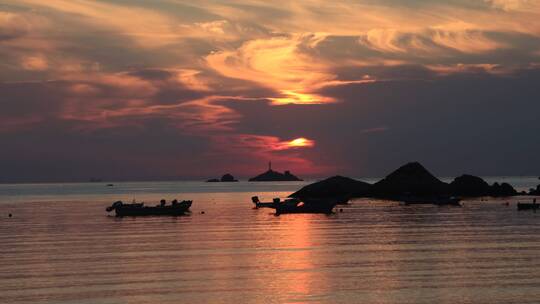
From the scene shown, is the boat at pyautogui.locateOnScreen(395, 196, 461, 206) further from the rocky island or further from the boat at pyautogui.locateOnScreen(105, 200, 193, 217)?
the boat at pyautogui.locateOnScreen(105, 200, 193, 217)

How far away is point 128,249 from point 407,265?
83.2 feet

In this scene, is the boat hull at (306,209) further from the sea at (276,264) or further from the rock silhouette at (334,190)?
the rock silhouette at (334,190)

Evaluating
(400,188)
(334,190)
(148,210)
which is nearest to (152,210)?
(148,210)

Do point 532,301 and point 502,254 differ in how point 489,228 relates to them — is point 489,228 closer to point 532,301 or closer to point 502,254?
point 502,254

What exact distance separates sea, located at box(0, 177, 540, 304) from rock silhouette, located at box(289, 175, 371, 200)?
292 feet

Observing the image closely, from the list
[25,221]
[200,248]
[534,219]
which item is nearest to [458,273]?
[200,248]

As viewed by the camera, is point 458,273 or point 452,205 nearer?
point 458,273

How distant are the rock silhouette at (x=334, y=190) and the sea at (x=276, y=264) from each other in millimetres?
88959

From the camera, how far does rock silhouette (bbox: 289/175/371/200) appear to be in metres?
182

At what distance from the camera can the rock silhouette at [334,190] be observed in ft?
599

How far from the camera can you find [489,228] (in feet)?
279

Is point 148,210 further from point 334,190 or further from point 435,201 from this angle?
point 334,190

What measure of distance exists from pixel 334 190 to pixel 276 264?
131376 millimetres

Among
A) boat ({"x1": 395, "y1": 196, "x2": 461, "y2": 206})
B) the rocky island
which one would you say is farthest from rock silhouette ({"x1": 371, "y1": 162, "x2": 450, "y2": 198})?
boat ({"x1": 395, "y1": 196, "x2": 461, "y2": 206})
